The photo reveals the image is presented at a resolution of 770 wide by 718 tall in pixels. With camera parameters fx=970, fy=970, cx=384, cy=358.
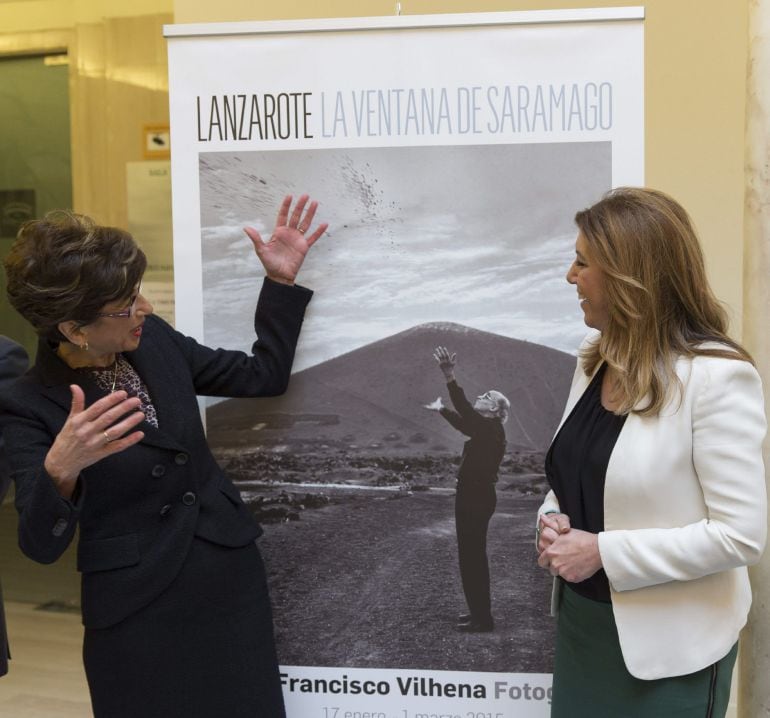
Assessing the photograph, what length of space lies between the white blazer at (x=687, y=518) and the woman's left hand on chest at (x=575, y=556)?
0.03 metres

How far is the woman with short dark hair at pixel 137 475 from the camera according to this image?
1794mm

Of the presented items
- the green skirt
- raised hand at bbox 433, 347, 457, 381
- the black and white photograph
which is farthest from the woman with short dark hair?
the green skirt

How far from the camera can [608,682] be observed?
69.9 inches

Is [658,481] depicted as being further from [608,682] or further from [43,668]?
[43,668]

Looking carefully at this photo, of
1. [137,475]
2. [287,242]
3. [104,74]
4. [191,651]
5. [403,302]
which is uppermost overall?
[104,74]

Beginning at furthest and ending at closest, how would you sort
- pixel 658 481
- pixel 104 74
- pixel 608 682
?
pixel 104 74 < pixel 608 682 < pixel 658 481

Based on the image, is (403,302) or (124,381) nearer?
(124,381)

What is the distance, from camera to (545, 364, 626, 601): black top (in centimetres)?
176

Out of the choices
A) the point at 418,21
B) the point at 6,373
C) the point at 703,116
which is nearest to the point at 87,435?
the point at 6,373

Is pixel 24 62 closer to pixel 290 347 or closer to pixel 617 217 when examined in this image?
pixel 290 347

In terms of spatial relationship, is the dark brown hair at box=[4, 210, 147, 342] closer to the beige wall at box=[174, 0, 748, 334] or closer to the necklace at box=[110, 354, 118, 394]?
the necklace at box=[110, 354, 118, 394]

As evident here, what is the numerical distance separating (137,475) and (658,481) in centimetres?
99

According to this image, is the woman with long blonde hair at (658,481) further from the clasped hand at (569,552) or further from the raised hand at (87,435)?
the raised hand at (87,435)

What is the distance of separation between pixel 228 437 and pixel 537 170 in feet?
3.10
